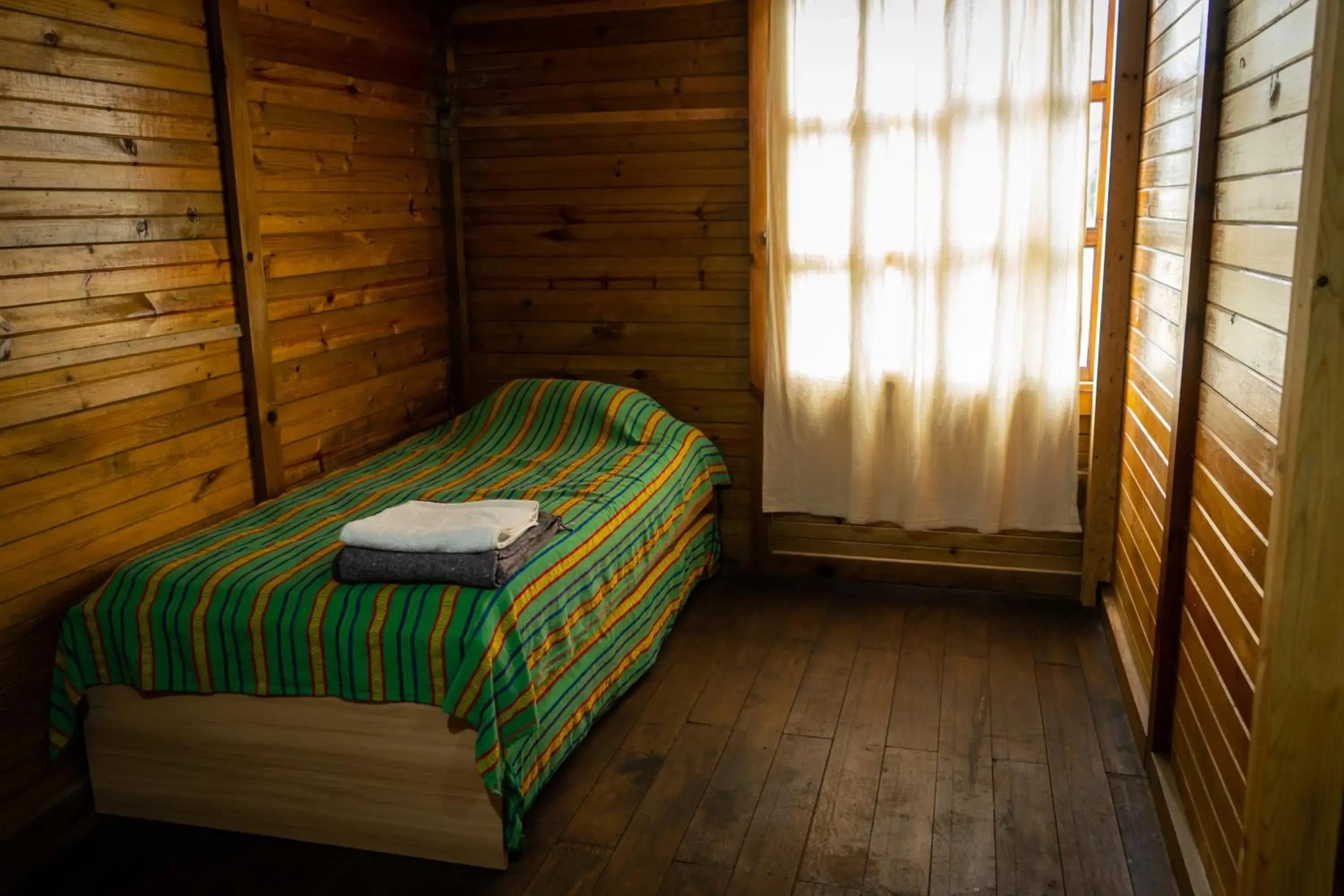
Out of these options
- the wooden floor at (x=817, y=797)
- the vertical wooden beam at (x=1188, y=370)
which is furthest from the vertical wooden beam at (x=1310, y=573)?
the vertical wooden beam at (x=1188, y=370)

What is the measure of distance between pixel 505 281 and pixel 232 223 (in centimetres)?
133

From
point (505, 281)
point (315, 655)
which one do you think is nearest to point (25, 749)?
point (315, 655)

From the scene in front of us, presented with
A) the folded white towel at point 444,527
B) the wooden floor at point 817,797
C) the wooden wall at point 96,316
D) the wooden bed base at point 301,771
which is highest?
the wooden wall at point 96,316

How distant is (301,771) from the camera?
2.37m

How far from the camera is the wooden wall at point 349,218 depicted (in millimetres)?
3150

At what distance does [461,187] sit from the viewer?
4.12m

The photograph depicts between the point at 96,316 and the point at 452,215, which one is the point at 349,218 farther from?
the point at 96,316

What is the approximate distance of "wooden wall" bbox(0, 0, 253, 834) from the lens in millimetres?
2330

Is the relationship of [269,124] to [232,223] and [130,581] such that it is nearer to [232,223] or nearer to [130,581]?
[232,223]

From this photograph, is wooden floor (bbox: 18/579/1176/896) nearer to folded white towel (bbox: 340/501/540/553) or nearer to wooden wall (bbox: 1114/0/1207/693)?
wooden wall (bbox: 1114/0/1207/693)

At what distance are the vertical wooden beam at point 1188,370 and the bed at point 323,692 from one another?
4.41ft

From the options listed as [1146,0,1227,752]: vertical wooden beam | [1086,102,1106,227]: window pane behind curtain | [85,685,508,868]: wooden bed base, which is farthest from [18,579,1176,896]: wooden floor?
[1086,102,1106,227]: window pane behind curtain

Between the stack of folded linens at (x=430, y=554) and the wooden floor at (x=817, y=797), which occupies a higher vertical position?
the stack of folded linens at (x=430, y=554)

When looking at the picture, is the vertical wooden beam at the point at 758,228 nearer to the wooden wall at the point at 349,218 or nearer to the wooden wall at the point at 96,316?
the wooden wall at the point at 349,218
